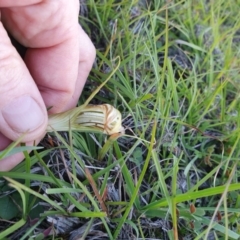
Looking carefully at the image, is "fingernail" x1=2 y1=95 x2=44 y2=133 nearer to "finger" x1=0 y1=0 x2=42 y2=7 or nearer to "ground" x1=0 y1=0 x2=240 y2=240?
"ground" x1=0 y1=0 x2=240 y2=240

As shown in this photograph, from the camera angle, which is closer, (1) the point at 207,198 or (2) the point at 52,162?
(2) the point at 52,162

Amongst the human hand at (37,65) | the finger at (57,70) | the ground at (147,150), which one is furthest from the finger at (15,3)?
the ground at (147,150)

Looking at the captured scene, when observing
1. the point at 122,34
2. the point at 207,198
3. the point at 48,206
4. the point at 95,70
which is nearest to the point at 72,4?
the point at 95,70

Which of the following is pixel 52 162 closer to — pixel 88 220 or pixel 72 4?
pixel 88 220

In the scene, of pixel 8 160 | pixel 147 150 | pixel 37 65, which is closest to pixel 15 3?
pixel 37 65

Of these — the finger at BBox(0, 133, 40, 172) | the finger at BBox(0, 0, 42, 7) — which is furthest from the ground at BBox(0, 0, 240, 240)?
the finger at BBox(0, 0, 42, 7)

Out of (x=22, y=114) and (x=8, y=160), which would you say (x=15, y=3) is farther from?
(x=8, y=160)

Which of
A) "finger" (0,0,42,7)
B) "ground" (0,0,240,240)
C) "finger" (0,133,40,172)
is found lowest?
"ground" (0,0,240,240)
